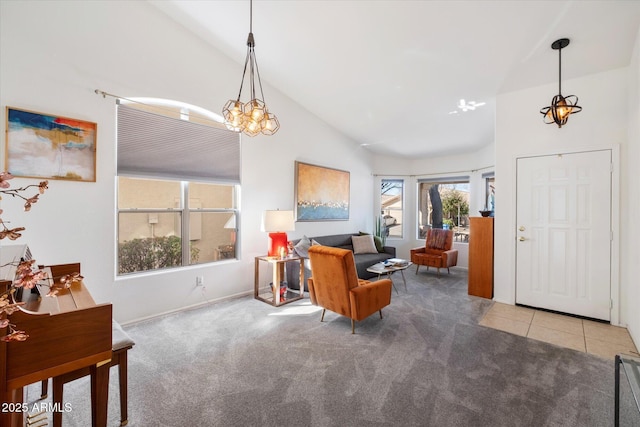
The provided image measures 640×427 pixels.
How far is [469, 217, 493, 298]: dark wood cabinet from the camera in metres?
4.05

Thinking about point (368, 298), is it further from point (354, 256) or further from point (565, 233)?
point (565, 233)

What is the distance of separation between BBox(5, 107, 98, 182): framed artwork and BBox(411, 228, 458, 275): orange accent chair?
5391 millimetres

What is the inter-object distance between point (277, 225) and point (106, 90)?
8.08ft

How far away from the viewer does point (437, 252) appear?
5.67 meters

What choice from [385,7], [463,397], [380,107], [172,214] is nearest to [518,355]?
[463,397]

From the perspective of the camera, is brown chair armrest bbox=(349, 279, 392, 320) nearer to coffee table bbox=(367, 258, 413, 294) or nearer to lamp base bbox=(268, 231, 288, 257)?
coffee table bbox=(367, 258, 413, 294)

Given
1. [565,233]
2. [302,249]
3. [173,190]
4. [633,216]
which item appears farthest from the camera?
[302,249]

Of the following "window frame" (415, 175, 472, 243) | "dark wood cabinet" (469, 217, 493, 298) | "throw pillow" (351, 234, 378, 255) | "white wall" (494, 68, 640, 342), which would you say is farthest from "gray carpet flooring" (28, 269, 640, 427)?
"window frame" (415, 175, 472, 243)

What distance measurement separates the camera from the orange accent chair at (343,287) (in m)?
2.86

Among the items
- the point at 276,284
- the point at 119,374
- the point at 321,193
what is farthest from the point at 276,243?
the point at 119,374

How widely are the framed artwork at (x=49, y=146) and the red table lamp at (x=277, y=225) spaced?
201 centimetres

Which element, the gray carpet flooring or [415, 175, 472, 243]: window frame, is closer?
the gray carpet flooring

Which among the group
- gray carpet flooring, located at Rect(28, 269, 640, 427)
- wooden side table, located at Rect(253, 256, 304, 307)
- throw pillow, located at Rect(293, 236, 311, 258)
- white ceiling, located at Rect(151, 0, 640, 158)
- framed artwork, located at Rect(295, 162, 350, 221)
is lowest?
gray carpet flooring, located at Rect(28, 269, 640, 427)

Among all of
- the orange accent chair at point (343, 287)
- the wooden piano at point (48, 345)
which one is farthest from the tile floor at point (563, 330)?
the wooden piano at point (48, 345)
